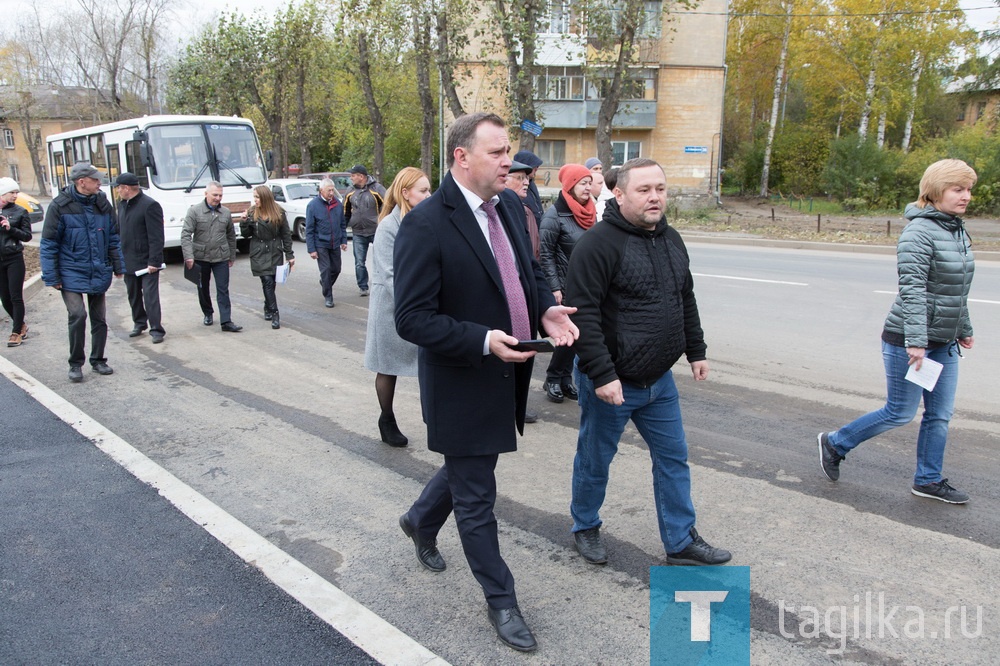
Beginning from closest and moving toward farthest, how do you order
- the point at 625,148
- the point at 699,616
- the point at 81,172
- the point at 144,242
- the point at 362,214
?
the point at 699,616, the point at 81,172, the point at 144,242, the point at 362,214, the point at 625,148

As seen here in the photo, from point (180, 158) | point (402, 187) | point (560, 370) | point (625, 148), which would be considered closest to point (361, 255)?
point (560, 370)

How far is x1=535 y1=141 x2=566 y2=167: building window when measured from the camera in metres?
39.6

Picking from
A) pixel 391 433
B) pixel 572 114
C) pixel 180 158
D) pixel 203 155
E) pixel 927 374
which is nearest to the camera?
pixel 927 374

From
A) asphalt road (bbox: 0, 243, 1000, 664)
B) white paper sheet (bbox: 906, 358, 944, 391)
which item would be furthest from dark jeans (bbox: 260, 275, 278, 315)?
white paper sheet (bbox: 906, 358, 944, 391)

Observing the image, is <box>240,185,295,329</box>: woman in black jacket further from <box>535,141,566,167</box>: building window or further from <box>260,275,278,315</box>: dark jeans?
<box>535,141,566,167</box>: building window

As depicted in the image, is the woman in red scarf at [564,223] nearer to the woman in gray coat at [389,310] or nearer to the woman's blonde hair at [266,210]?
the woman in gray coat at [389,310]

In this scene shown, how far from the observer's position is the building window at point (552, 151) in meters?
39.6

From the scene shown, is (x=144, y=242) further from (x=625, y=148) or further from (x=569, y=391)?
(x=625, y=148)

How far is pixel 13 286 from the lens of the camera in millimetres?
8383

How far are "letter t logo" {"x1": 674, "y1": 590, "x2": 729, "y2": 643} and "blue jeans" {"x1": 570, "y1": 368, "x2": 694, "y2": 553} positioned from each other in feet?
0.83

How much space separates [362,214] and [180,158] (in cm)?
685

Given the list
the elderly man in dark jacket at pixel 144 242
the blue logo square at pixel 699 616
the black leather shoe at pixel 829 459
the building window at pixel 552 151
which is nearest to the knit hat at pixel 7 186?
the elderly man in dark jacket at pixel 144 242

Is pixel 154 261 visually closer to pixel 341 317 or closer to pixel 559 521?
pixel 341 317

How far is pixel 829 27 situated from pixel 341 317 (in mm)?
34928
